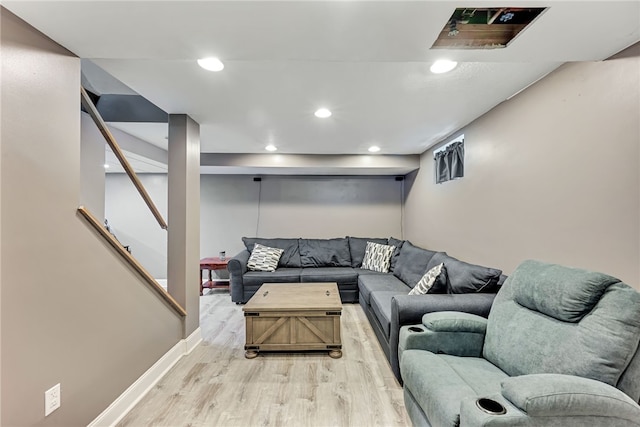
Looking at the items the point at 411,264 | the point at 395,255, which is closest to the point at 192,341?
the point at 411,264

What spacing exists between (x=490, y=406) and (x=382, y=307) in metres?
1.58

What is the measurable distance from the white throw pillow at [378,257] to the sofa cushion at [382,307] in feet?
4.02

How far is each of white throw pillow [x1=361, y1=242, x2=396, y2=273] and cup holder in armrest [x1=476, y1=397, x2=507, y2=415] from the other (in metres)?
3.23

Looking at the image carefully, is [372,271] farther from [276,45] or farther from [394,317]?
[276,45]

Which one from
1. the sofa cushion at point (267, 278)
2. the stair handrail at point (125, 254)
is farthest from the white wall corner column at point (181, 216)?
the sofa cushion at point (267, 278)

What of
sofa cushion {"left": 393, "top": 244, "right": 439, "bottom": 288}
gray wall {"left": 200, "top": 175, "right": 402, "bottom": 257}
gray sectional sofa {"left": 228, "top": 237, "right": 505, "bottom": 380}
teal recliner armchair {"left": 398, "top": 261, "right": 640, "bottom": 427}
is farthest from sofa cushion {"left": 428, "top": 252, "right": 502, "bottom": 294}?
gray wall {"left": 200, "top": 175, "right": 402, "bottom": 257}

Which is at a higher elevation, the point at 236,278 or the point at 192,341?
the point at 236,278

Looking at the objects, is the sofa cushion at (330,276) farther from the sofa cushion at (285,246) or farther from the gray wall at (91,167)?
the gray wall at (91,167)

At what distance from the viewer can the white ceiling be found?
1.19 m

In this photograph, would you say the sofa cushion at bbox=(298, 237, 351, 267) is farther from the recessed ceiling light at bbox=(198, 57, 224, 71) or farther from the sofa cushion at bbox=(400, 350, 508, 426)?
the recessed ceiling light at bbox=(198, 57, 224, 71)

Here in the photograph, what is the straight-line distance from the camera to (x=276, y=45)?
56.1 inches

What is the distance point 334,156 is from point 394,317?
2.91 meters

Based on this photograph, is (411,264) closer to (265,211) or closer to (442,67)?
(442,67)

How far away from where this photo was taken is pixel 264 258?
4473 mm
